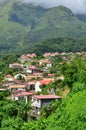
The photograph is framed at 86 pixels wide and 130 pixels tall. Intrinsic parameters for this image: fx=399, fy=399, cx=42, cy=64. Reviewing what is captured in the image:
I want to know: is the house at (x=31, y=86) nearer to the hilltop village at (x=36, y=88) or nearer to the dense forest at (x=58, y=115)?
the hilltop village at (x=36, y=88)

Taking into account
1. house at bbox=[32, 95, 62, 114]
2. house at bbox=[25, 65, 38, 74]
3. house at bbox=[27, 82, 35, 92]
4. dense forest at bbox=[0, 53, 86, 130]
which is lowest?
house at bbox=[25, 65, 38, 74]

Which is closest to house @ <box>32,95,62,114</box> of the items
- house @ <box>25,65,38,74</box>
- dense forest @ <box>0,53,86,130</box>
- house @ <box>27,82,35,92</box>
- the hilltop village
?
the hilltop village

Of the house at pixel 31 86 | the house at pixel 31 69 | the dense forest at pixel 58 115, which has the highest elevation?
the dense forest at pixel 58 115

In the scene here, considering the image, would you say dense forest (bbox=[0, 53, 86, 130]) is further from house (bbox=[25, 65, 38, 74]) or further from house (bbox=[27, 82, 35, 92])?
house (bbox=[25, 65, 38, 74])

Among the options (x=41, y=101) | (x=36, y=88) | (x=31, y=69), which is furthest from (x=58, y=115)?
(x=31, y=69)

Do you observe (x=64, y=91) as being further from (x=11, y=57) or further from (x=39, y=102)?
(x=11, y=57)

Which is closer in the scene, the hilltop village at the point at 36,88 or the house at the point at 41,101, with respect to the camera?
the house at the point at 41,101

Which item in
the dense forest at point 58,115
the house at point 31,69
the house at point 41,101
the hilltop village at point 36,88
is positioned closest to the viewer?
the dense forest at point 58,115

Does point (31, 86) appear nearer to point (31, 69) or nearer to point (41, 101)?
point (41, 101)

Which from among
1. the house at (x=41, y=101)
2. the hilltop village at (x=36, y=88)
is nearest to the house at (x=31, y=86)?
the hilltop village at (x=36, y=88)

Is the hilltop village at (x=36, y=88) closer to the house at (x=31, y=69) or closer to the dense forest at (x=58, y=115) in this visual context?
the house at (x=31, y=69)

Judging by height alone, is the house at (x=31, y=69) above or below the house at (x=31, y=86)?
below

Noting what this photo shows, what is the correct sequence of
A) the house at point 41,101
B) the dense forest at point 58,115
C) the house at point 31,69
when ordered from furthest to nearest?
the house at point 31,69
the house at point 41,101
the dense forest at point 58,115
